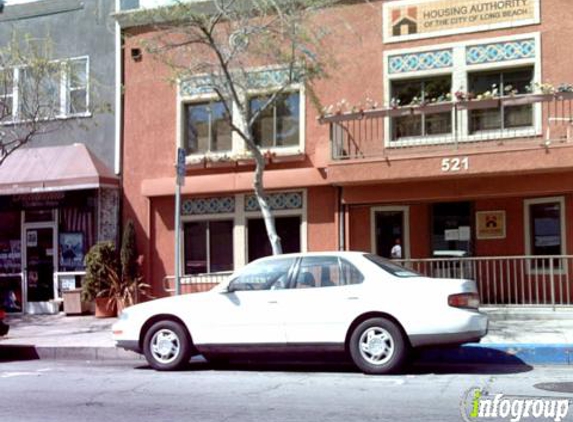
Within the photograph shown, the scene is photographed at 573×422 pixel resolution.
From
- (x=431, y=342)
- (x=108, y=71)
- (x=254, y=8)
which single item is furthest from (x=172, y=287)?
(x=431, y=342)

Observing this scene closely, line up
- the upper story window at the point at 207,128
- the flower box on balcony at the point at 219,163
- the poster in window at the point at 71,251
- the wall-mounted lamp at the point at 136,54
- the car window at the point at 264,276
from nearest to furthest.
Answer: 1. the car window at the point at 264,276
2. the flower box on balcony at the point at 219,163
3. the upper story window at the point at 207,128
4. the wall-mounted lamp at the point at 136,54
5. the poster in window at the point at 71,251

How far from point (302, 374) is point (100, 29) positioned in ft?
38.6

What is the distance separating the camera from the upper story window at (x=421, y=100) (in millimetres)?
15133

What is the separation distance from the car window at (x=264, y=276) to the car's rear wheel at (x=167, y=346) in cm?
96

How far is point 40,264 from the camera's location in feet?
60.0

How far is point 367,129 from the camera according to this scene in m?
A: 15.5

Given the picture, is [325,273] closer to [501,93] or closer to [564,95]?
[564,95]

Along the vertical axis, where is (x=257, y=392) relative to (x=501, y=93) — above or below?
below

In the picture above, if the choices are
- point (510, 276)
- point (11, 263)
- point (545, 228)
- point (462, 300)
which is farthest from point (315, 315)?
point (11, 263)

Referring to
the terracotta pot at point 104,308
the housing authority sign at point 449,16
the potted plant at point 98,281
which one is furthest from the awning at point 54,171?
the housing authority sign at point 449,16

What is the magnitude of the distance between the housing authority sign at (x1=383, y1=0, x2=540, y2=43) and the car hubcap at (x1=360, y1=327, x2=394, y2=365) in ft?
26.6

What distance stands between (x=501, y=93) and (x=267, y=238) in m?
5.73

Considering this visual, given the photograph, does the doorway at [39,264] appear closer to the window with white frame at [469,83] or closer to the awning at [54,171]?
the awning at [54,171]

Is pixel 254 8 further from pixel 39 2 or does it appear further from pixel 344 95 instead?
pixel 39 2
